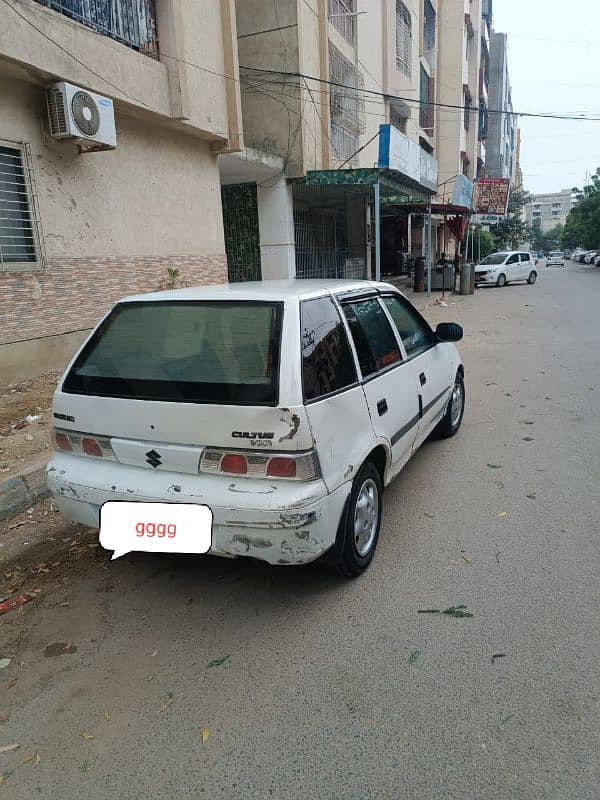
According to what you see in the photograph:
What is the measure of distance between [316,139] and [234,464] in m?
14.5

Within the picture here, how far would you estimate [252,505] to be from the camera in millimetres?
2605

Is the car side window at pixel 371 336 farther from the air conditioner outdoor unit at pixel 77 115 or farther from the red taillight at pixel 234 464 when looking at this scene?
the air conditioner outdoor unit at pixel 77 115

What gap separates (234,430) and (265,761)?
4.34 ft

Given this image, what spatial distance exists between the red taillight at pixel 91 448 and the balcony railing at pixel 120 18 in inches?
291

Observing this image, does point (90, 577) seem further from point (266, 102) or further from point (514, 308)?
point (514, 308)

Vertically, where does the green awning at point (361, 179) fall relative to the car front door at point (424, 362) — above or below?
above

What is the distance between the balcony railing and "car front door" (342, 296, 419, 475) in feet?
23.5

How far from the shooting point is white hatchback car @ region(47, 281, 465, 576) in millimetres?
2643

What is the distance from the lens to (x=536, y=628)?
2.70 meters

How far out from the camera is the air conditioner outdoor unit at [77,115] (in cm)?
742

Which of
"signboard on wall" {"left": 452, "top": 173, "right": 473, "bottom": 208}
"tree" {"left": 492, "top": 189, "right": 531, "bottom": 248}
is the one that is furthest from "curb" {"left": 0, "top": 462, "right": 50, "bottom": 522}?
"tree" {"left": 492, "top": 189, "right": 531, "bottom": 248}

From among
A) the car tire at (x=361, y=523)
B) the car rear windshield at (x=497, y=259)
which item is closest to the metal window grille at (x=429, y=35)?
the car rear windshield at (x=497, y=259)

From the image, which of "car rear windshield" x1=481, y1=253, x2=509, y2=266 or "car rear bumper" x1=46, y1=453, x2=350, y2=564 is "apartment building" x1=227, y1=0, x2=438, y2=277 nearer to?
"car rear windshield" x1=481, y1=253, x2=509, y2=266

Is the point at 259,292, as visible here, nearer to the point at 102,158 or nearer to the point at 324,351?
the point at 324,351
